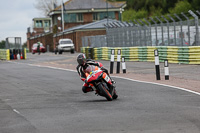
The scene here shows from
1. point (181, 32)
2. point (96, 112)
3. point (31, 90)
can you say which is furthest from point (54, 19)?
point (96, 112)

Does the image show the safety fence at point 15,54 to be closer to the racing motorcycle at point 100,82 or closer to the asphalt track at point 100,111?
the asphalt track at point 100,111

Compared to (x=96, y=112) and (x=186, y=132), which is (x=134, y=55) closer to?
(x=96, y=112)

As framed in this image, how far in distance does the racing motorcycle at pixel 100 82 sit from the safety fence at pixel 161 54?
13713mm

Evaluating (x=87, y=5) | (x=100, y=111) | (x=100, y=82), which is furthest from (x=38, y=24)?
(x=100, y=111)

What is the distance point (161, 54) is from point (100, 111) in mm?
19927

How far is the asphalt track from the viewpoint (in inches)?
301

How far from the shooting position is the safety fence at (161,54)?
83.3 feet

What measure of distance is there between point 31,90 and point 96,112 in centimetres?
570

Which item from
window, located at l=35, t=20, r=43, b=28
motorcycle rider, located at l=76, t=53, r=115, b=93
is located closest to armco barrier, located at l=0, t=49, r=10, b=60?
motorcycle rider, located at l=76, t=53, r=115, b=93

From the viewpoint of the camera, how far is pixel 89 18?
85.4 meters

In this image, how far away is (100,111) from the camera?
969 cm

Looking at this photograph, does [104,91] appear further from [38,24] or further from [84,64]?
[38,24]

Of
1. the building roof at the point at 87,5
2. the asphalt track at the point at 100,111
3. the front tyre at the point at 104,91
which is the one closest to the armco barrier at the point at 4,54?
the asphalt track at the point at 100,111

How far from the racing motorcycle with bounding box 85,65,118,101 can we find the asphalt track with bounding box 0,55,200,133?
0.74 ft
